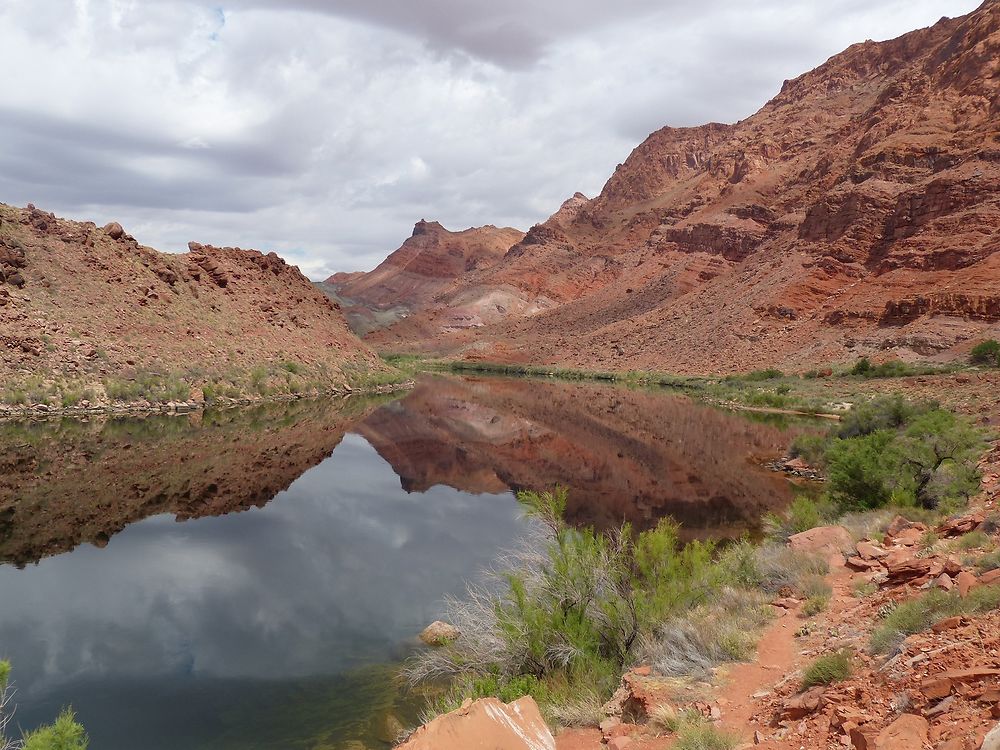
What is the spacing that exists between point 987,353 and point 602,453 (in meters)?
33.0

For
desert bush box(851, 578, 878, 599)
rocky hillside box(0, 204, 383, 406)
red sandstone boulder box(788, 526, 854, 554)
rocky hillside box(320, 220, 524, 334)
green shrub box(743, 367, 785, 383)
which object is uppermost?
rocky hillside box(320, 220, 524, 334)

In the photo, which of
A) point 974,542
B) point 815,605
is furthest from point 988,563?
point 815,605

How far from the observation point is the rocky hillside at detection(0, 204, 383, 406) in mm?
36000

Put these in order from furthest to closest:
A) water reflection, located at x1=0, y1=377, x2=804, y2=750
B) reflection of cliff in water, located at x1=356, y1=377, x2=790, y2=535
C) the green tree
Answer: reflection of cliff in water, located at x1=356, y1=377, x2=790, y2=535 → the green tree → water reflection, located at x1=0, y1=377, x2=804, y2=750

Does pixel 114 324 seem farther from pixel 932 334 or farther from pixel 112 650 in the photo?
pixel 932 334

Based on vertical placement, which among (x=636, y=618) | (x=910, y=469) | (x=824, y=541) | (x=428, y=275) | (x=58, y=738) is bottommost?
(x=824, y=541)

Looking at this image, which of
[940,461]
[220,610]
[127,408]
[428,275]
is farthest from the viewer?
[428,275]

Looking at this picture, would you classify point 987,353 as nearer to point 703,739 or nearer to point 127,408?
point 703,739

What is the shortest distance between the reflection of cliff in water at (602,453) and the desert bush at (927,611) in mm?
10685

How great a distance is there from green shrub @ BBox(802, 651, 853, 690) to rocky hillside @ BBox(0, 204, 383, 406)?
121ft

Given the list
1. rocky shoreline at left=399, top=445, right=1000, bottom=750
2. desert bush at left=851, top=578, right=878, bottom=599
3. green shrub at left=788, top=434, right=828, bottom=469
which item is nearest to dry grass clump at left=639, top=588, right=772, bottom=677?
rocky shoreline at left=399, top=445, right=1000, bottom=750

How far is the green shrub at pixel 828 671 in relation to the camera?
562 cm

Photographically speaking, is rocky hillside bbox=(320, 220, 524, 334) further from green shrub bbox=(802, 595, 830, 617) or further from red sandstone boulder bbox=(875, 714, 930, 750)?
red sandstone boulder bbox=(875, 714, 930, 750)

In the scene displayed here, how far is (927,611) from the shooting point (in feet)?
20.0
